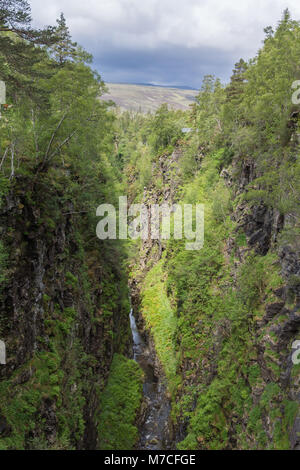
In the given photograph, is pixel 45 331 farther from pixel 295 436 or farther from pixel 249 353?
pixel 249 353

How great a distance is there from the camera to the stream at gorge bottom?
21902mm

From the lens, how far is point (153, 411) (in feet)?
81.9

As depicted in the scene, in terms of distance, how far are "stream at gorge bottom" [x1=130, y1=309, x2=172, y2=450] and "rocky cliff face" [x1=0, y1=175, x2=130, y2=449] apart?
551cm

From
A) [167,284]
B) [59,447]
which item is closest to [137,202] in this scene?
[167,284]

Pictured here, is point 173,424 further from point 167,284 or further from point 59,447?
point 167,284

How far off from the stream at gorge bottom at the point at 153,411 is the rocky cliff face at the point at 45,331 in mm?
5514

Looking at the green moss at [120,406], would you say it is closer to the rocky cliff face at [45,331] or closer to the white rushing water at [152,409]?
the rocky cliff face at [45,331]

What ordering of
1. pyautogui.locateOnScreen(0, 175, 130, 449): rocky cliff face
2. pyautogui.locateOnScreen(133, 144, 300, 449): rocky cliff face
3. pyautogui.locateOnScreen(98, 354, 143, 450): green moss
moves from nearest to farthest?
1. pyautogui.locateOnScreen(0, 175, 130, 449): rocky cliff face
2. pyautogui.locateOnScreen(133, 144, 300, 449): rocky cliff face
3. pyautogui.locateOnScreen(98, 354, 143, 450): green moss

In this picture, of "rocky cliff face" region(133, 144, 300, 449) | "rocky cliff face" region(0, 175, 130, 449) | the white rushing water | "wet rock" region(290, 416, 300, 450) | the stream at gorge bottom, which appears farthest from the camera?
the white rushing water

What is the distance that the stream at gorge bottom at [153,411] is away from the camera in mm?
21902

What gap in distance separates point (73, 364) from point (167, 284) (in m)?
21.6

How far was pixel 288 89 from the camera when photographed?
62.5 ft

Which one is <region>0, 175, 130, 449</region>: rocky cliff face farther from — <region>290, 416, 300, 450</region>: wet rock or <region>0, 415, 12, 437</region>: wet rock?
<region>290, 416, 300, 450</region>: wet rock

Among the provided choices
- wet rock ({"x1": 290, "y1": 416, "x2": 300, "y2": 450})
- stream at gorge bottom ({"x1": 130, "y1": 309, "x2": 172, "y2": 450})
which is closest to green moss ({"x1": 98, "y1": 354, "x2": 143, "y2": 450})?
stream at gorge bottom ({"x1": 130, "y1": 309, "x2": 172, "y2": 450})
